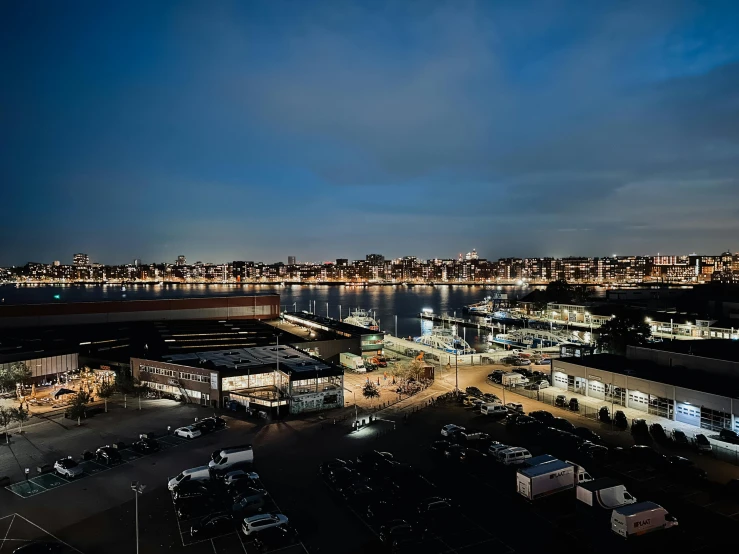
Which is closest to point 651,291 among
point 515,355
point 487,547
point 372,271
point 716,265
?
A: point 515,355

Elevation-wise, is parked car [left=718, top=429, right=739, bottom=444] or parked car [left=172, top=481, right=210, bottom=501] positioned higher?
parked car [left=172, top=481, right=210, bottom=501]

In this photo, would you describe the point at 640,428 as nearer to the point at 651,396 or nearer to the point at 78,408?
the point at 651,396

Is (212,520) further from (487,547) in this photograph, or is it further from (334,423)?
(334,423)

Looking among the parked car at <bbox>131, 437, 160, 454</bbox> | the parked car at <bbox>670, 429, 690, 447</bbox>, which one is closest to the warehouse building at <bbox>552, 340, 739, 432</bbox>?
the parked car at <bbox>670, 429, 690, 447</bbox>

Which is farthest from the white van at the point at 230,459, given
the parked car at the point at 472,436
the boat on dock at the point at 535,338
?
the boat on dock at the point at 535,338

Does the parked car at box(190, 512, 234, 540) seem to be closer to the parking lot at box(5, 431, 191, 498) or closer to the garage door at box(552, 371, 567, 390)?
the parking lot at box(5, 431, 191, 498)

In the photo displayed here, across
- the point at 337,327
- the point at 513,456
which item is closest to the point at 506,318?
the point at 337,327

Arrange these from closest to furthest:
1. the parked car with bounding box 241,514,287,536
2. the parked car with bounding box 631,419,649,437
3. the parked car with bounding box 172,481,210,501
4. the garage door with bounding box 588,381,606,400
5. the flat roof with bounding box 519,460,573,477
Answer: the parked car with bounding box 241,514,287,536
the parked car with bounding box 172,481,210,501
the flat roof with bounding box 519,460,573,477
the parked car with bounding box 631,419,649,437
the garage door with bounding box 588,381,606,400
